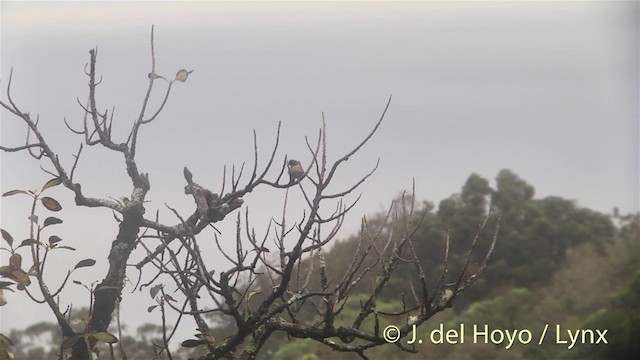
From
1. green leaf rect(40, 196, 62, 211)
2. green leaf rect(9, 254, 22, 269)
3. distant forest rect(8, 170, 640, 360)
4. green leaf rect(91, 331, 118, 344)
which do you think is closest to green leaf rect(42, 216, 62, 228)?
green leaf rect(40, 196, 62, 211)

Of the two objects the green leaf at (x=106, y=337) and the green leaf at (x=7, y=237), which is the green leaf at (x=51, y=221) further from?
the green leaf at (x=106, y=337)

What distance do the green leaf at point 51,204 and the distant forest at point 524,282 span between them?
12.6 ft

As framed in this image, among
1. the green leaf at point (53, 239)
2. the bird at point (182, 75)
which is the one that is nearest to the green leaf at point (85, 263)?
the green leaf at point (53, 239)

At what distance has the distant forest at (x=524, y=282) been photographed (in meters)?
6.53

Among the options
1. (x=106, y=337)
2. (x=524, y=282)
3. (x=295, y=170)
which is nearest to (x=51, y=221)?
(x=106, y=337)

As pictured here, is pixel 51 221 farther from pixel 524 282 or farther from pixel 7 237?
pixel 524 282

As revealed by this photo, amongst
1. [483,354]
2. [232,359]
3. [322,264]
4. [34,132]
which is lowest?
[483,354]

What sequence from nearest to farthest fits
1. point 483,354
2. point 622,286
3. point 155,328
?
point 155,328
point 483,354
point 622,286

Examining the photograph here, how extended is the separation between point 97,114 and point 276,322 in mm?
1015

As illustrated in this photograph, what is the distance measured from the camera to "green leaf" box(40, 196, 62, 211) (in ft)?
5.72

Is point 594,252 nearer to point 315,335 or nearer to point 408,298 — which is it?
point 408,298

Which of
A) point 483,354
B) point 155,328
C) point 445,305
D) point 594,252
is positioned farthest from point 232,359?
point 594,252

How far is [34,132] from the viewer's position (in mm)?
1811

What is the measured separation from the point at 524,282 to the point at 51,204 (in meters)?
9.29
